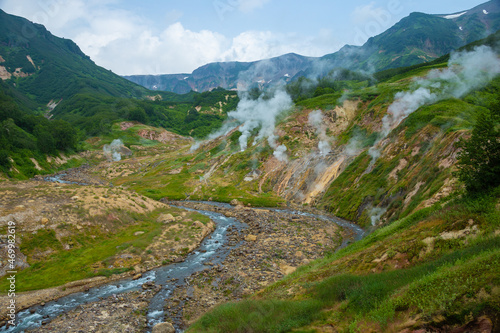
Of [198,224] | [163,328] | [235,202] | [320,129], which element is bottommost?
→ [163,328]

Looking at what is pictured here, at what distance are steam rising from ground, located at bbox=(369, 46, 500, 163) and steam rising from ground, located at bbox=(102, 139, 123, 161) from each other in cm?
10261

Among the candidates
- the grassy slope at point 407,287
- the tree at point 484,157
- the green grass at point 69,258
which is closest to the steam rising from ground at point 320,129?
the grassy slope at point 407,287

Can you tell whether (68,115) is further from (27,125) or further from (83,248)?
(83,248)

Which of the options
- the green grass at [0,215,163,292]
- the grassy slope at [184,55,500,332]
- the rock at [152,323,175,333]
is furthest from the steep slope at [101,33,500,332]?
the green grass at [0,215,163,292]

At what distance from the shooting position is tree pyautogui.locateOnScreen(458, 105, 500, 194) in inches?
647

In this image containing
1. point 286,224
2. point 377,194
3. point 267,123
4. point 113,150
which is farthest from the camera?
point 113,150

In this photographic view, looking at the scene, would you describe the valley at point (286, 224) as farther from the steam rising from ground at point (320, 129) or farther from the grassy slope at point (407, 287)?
the steam rising from ground at point (320, 129)

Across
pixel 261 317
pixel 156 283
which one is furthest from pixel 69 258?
pixel 261 317

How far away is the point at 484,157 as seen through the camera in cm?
1711

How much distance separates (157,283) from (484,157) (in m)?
29.6

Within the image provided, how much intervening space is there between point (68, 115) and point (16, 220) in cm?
18001

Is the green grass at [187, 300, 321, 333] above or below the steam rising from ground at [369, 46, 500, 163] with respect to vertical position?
below

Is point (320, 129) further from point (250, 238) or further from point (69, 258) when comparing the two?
point (69, 258)

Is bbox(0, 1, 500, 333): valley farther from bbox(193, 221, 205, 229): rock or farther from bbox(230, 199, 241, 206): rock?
bbox(230, 199, 241, 206): rock
